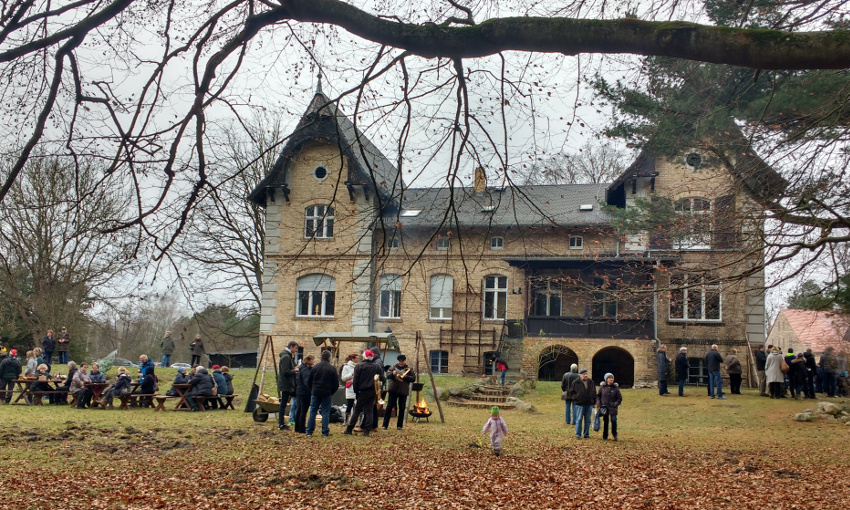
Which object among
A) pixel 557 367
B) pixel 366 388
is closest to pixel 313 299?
pixel 557 367

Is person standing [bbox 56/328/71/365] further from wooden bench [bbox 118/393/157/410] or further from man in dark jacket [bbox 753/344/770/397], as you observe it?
man in dark jacket [bbox 753/344/770/397]

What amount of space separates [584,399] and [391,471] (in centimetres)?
585

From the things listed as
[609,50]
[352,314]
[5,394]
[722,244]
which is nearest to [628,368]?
[352,314]

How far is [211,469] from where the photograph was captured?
31.5ft

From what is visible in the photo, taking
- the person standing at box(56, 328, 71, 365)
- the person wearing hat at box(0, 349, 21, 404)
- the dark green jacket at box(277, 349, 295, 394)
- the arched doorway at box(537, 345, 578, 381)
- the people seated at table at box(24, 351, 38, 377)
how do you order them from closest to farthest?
the dark green jacket at box(277, 349, 295, 394) < the person wearing hat at box(0, 349, 21, 404) < the people seated at table at box(24, 351, 38, 377) < the person standing at box(56, 328, 71, 365) < the arched doorway at box(537, 345, 578, 381)

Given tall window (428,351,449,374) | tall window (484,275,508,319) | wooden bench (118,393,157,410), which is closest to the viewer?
wooden bench (118,393,157,410)

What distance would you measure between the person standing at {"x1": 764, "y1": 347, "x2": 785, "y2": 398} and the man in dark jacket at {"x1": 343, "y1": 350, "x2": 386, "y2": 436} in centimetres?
1396

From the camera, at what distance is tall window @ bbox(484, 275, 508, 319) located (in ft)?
97.6

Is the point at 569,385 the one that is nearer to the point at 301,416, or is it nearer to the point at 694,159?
the point at 694,159

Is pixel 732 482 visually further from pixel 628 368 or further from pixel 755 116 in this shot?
pixel 628 368

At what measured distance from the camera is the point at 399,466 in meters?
10.3

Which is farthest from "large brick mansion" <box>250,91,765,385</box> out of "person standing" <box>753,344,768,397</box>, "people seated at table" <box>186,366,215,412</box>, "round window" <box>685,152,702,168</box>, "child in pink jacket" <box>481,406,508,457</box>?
"child in pink jacket" <box>481,406,508,457</box>

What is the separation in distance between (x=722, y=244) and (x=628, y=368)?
52.0 ft

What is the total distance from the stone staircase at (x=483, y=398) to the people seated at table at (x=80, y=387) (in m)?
10.0
